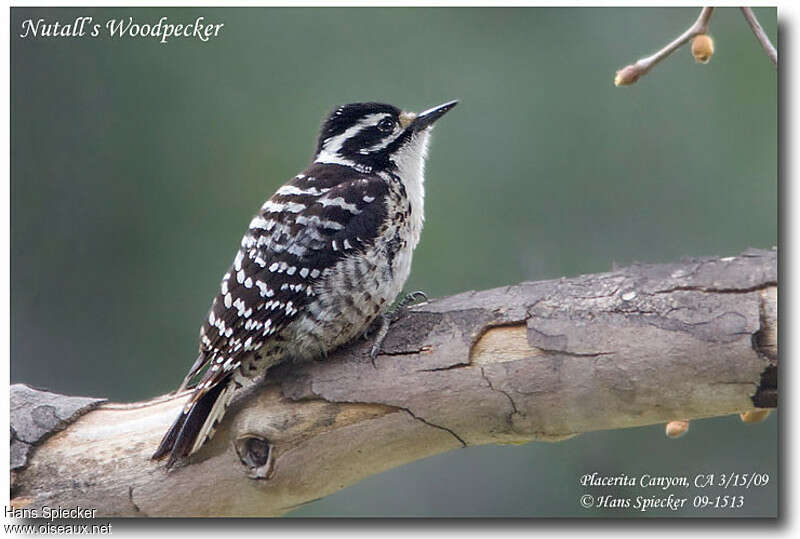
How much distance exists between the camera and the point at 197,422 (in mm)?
2705

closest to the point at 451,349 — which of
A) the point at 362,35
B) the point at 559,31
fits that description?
the point at 362,35

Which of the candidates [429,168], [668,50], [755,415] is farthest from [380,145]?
[755,415]

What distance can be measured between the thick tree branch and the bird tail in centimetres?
5

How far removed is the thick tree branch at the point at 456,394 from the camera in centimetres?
229

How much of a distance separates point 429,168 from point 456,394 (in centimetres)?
165

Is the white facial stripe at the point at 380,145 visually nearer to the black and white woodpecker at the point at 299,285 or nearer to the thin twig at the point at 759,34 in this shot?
the black and white woodpecker at the point at 299,285

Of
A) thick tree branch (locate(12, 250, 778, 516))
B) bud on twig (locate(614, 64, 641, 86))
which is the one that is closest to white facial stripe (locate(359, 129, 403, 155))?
thick tree branch (locate(12, 250, 778, 516))

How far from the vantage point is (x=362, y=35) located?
353 centimetres

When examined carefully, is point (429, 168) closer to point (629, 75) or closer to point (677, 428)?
point (629, 75)

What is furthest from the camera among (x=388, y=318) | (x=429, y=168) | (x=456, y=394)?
(x=429, y=168)

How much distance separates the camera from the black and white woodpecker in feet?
8.96

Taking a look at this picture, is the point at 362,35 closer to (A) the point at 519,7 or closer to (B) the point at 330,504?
(A) the point at 519,7

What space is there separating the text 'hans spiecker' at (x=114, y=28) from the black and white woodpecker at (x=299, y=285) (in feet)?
2.30

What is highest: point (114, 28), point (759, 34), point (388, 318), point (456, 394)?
point (114, 28)
